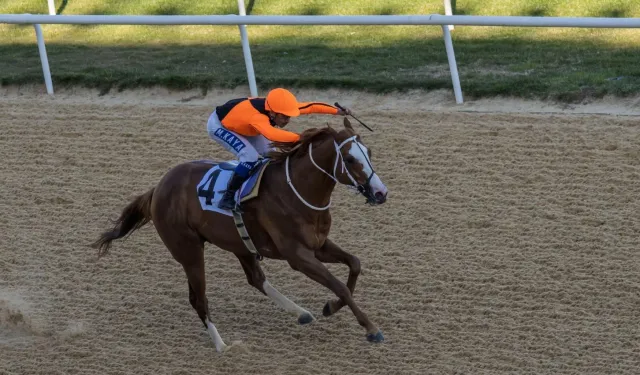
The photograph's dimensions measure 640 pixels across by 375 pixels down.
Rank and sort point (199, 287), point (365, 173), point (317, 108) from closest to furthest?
point (365, 173) < point (317, 108) < point (199, 287)

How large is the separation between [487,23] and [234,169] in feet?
10.4

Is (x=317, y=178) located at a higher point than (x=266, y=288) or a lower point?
higher

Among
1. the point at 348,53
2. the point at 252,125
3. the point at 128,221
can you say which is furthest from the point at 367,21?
the point at 128,221

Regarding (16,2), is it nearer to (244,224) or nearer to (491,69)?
(491,69)

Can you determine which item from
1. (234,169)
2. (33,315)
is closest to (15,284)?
(33,315)

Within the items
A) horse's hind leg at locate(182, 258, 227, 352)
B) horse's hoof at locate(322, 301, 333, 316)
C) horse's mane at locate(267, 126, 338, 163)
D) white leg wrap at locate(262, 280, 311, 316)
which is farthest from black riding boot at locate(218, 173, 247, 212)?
horse's hoof at locate(322, 301, 333, 316)

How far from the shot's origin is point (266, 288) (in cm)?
720

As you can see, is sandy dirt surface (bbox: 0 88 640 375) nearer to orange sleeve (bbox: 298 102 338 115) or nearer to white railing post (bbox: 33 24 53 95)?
white railing post (bbox: 33 24 53 95)

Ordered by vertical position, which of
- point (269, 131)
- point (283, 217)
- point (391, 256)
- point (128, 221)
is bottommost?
point (391, 256)

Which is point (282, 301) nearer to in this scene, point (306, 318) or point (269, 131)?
point (306, 318)

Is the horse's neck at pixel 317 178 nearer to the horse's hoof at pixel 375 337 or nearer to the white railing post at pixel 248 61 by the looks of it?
the horse's hoof at pixel 375 337

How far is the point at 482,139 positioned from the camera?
8.82 metres

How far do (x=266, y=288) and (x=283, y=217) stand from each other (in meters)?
0.77

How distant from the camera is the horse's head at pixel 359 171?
20.1ft
